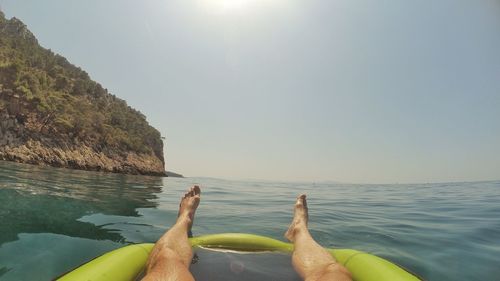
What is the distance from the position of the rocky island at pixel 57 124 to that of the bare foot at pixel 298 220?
61.8ft

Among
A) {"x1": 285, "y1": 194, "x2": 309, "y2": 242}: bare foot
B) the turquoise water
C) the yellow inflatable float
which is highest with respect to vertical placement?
{"x1": 285, "y1": 194, "x2": 309, "y2": 242}: bare foot

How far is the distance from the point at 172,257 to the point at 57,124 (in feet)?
83.4

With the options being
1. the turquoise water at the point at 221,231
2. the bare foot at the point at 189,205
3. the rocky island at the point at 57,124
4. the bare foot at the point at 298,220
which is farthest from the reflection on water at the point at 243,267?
the rocky island at the point at 57,124

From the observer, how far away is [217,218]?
6.09 m

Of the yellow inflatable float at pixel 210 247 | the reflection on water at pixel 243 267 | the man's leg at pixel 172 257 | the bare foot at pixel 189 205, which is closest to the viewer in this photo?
the man's leg at pixel 172 257

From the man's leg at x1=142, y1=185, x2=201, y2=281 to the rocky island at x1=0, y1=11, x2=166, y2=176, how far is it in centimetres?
1879

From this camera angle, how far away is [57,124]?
23016 mm

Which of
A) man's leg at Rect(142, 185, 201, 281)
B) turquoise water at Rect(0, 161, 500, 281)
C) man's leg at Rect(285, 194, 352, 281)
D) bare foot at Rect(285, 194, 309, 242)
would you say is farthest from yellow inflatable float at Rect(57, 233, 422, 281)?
turquoise water at Rect(0, 161, 500, 281)

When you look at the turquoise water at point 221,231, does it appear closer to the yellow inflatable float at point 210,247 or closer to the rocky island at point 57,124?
the yellow inflatable float at point 210,247

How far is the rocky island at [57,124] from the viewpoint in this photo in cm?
1944

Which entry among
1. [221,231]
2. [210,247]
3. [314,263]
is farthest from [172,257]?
[221,231]

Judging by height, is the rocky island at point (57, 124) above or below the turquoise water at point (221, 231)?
above

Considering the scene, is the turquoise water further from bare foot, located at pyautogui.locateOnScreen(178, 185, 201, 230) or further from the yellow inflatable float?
the yellow inflatable float

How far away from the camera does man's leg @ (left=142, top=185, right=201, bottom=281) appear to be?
1991 millimetres
